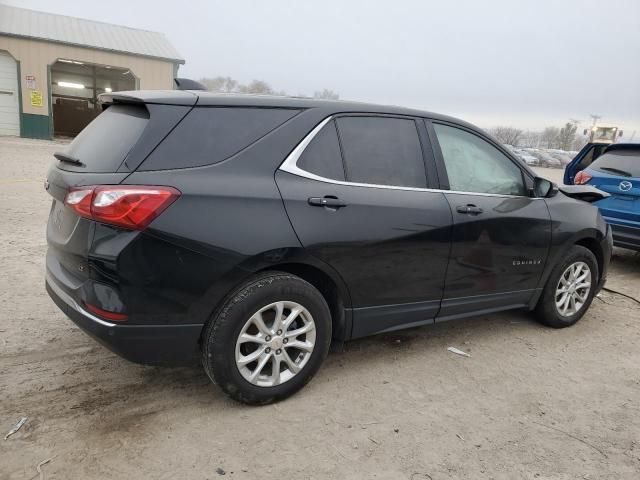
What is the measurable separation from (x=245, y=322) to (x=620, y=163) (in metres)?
5.55

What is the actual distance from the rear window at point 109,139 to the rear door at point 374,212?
2.59ft

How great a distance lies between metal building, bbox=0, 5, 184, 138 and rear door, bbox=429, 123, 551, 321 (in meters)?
22.0

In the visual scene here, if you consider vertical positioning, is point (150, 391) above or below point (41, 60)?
below

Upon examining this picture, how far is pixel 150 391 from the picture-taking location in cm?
295

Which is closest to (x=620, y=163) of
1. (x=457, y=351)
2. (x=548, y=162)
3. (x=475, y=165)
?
(x=475, y=165)

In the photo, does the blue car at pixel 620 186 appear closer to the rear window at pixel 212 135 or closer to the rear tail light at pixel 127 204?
the rear window at pixel 212 135

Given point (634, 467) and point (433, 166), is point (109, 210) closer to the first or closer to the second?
point (433, 166)

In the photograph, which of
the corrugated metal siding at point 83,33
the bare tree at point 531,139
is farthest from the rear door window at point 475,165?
the bare tree at point 531,139

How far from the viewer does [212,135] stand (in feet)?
8.70

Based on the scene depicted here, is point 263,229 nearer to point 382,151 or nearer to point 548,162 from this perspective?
point 382,151

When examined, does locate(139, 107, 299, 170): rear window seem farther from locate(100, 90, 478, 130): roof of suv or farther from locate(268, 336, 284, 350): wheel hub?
locate(268, 336, 284, 350): wheel hub

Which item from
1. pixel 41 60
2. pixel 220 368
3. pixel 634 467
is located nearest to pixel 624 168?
pixel 634 467

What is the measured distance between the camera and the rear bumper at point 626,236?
5793mm

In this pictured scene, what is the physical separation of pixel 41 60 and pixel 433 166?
22.9 metres
